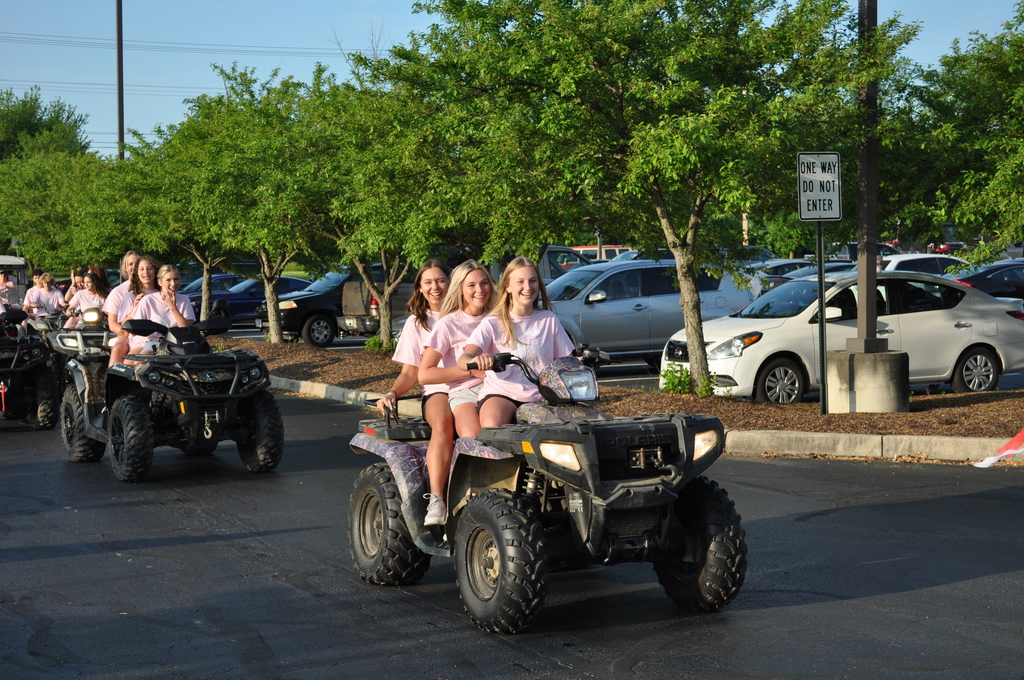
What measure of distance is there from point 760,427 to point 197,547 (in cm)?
597

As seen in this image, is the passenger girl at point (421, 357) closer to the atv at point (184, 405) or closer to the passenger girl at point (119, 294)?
the atv at point (184, 405)

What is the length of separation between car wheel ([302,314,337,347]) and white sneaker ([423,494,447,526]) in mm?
20677

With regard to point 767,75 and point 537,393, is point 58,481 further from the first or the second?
point 767,75

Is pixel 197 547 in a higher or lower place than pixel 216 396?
lower

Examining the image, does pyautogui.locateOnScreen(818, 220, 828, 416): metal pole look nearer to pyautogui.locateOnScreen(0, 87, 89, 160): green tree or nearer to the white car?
the white car

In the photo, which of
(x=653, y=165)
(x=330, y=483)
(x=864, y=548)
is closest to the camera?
(x=864, y=548)

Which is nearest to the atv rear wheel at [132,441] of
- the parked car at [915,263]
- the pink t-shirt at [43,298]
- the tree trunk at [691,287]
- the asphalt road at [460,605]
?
the asphalt road at [460,605]

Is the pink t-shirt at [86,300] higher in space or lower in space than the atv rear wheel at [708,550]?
higher

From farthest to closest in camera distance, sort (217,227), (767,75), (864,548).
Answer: (217,227) < (767,75) < (864,548)

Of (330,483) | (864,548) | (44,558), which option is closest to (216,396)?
(330,483)

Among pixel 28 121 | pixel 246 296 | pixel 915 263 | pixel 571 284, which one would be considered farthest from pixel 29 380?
pixel 28 121

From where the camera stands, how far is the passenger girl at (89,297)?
14.7 meters

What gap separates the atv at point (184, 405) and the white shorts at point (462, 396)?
4.31 meters

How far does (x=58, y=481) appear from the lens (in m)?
10.1
